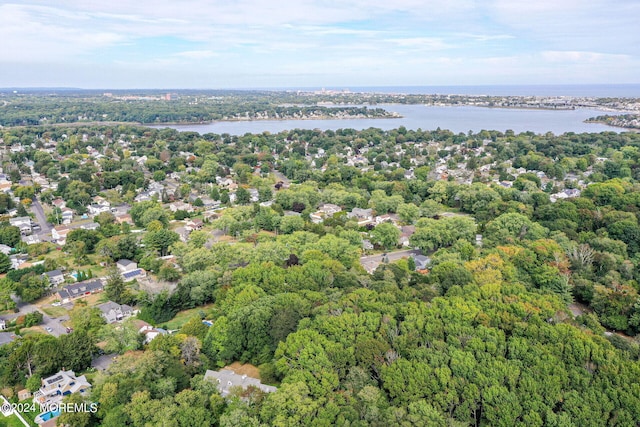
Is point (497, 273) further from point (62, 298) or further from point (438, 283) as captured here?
point (62, 298)

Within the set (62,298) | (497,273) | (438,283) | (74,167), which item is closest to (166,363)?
(62,298)

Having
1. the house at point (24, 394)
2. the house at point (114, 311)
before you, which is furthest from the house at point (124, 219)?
the house at point (24, 394)

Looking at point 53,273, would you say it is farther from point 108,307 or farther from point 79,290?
point 108,307

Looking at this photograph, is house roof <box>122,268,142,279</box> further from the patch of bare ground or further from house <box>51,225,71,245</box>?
the patch of bare ground

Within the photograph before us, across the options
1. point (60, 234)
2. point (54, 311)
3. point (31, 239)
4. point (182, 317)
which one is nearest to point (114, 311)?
point (182, 317)

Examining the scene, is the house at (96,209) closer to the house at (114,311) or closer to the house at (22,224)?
the house at (22,224)

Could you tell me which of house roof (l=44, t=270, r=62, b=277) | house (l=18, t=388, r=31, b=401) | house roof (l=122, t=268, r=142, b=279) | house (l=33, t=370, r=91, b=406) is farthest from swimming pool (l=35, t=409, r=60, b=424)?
house roof (l=44, t=270, r=62, b=277)

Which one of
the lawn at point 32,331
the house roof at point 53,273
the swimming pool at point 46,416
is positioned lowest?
the lawn at point 32,331
